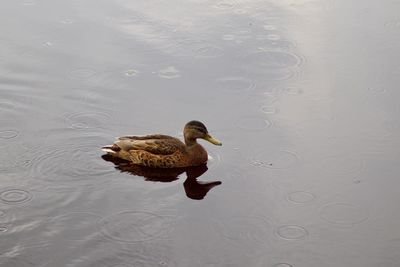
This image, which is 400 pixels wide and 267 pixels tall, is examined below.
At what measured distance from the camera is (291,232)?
8562mm

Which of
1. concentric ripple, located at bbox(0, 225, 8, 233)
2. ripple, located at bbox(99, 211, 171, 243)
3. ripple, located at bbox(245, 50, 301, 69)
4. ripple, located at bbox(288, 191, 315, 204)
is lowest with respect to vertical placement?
concentric ripple, located at bbox(0, 225, 8, 233)

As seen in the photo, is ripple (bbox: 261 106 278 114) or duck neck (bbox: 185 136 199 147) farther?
ripple (bbox: 261 106 278 114)

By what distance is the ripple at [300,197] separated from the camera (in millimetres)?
9148

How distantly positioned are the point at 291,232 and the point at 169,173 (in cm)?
222

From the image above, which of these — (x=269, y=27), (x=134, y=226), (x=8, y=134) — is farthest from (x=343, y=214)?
(x=269, y=27)

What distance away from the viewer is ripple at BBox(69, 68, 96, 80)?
39.0 ft

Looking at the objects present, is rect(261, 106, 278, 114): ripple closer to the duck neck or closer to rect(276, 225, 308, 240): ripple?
the duck neck

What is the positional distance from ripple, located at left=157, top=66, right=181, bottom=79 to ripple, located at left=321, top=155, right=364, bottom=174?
9.82 ft

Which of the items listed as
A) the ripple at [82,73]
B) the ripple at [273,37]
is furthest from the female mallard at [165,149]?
the ripple at [273,37]

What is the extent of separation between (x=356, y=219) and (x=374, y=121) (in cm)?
248

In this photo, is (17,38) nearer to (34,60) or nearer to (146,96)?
(34,60)

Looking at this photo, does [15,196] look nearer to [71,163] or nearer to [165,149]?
[71,163]

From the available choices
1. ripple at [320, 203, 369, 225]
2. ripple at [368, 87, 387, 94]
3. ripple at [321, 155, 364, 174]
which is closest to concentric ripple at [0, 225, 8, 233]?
ripple at [320, 203, 369, 225]

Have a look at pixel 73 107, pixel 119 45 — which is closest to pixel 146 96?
pixel 73 107
